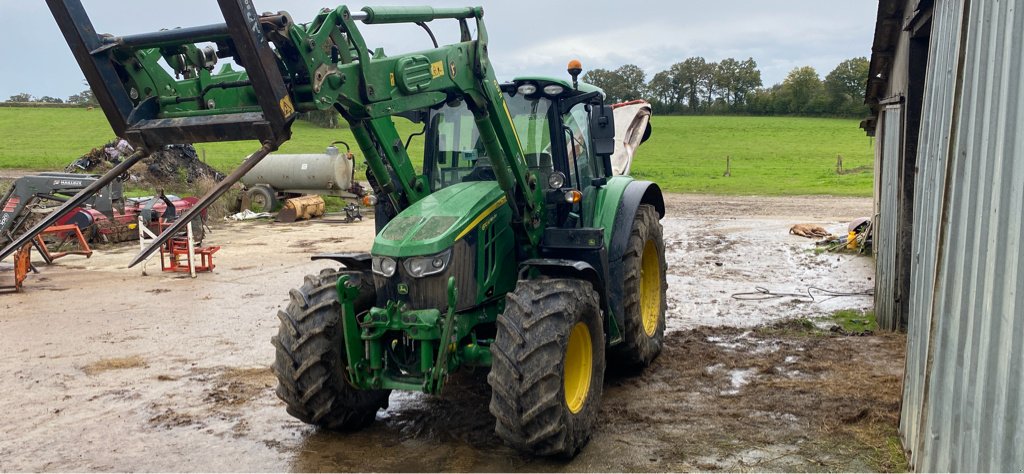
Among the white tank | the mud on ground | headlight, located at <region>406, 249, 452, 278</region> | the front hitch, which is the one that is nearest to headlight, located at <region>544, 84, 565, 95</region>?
headlight, located at <region>406, 249, 452, 278</region>

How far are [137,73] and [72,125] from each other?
184ft

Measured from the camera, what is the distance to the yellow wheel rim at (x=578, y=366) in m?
5.33

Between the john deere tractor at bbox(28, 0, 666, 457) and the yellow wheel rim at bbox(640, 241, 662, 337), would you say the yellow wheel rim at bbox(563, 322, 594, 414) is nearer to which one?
the john deere tractor at bbox(28, 0, 666, 457)

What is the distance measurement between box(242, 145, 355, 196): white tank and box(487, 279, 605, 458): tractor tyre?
18.4 metres

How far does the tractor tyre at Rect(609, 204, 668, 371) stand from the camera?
6.63 metres

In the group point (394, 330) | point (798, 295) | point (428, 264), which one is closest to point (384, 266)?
point (428, 264)

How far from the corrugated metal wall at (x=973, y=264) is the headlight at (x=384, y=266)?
3.13 meters

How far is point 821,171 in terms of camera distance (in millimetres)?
34719

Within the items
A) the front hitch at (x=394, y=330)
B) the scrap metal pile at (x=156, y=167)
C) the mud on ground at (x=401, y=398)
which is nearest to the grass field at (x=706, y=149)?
the scrap metal pile at (x=156, y=167)

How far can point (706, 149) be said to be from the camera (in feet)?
159

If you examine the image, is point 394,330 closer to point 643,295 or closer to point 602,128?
point 602,128

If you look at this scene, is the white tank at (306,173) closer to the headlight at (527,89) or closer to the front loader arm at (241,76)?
the headlight at (527,89)

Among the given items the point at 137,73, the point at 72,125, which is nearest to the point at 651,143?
the point at 72,125

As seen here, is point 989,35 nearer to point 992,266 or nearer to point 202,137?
point 992,266
